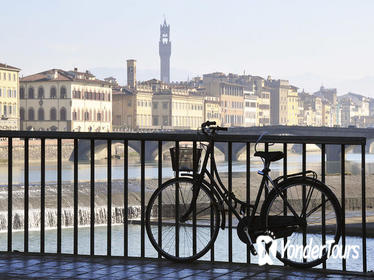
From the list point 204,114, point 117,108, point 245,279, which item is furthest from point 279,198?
point 204,114

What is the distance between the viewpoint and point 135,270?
406cm

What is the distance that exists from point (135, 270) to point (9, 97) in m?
69.9

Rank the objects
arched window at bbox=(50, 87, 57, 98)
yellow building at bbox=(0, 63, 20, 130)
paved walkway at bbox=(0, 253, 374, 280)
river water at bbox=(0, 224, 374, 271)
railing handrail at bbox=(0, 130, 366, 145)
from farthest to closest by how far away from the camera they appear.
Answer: arched window at bbox=(50, 87, 57, 98) < yellow building at bbox=(0, 63, 20, 130) < river water at bbox=(0, 224, 374, 271) < railing handrail at bbox=(0, 130, 366, 145) < paved walkway at bbox=(0, 253, 374, 280)

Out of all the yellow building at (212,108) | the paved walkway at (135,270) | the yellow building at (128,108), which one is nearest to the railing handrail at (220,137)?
the paved walkway at (135,270)

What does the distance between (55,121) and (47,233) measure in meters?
57.1

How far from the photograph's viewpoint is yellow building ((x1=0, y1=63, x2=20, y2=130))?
70.9 meters

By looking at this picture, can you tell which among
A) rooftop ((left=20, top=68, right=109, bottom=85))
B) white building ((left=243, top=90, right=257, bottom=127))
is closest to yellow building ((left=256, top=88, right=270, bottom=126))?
white building ((left=243, top=90, right=257, bottom=127))

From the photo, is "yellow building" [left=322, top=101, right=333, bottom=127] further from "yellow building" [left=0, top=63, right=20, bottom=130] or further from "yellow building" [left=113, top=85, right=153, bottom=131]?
"yellow building" [left=0, top=63, right=20, bottom=130]

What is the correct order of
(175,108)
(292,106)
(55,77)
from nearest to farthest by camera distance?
A: 1. (55,77)
2. (175,108)
3. (292,106)

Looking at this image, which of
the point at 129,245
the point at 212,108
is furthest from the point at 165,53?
the point at 129,245

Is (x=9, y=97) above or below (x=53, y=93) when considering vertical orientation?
below

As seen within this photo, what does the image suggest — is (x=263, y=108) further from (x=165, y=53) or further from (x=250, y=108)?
(x=165, y=53)

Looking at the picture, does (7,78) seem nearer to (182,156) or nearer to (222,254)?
(222,254)

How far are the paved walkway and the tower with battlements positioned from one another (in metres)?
179
